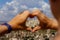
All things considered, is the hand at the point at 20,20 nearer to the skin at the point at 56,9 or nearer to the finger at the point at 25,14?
the finger at the point at 25,14

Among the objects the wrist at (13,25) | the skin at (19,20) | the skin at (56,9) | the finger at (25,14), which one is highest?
the finger at (25,14)

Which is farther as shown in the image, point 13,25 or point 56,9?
point 13,25

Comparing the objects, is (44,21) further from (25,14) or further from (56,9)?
(56,9)

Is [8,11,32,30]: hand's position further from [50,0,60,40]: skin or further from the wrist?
[50,0,60,40]: skin

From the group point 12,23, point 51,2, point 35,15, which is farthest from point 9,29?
point 51,2

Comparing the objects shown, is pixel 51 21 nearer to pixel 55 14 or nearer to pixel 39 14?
pixel 39 14

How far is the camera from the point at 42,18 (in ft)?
4.25

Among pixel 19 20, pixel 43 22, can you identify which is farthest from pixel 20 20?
pixel 43 22

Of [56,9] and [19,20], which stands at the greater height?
[19,20]

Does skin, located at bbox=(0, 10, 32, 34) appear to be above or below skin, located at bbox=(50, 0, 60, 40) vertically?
above

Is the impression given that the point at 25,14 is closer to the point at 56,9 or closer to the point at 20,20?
the point at 20,20

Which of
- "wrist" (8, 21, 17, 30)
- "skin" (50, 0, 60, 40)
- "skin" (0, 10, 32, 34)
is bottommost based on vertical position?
Answer: "skin" (50, 0, 60, 40)

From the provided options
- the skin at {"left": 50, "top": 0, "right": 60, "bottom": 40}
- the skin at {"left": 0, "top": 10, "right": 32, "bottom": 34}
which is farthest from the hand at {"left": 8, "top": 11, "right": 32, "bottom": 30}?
the skin at {"left": 50, "top": 0, "right": 60, "bottom": 40}

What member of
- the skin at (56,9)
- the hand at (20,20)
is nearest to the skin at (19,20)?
the hand at (20,20)
